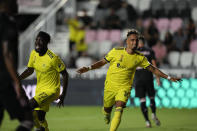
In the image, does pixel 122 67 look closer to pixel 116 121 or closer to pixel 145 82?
pixel 116 121

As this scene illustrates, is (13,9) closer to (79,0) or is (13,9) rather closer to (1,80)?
(1,80)

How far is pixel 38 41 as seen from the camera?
8.78 m

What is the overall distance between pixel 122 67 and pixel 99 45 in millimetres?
11658

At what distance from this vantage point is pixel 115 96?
9445 mm

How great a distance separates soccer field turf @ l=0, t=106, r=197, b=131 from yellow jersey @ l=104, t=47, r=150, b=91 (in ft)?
7.36

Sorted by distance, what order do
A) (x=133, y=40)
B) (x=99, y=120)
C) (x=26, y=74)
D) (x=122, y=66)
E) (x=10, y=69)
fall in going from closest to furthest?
(x=10, y=69) < (x=26, y=74) < (x=133, y=40) < (x=122, y=66) < (x=99, y=120)

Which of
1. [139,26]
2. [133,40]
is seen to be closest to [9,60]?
[133,40]

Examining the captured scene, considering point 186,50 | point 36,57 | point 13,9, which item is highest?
point 13,9

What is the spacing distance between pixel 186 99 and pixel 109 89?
8483mm

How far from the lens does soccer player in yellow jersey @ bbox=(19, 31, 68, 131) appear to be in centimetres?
881

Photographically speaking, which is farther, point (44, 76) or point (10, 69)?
point (44, 76)

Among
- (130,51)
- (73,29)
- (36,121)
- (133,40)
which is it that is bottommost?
(36,121)

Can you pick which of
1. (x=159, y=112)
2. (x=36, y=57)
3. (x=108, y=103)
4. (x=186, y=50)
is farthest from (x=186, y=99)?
(x=36, y=57)

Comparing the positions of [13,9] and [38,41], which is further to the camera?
[38,41]
